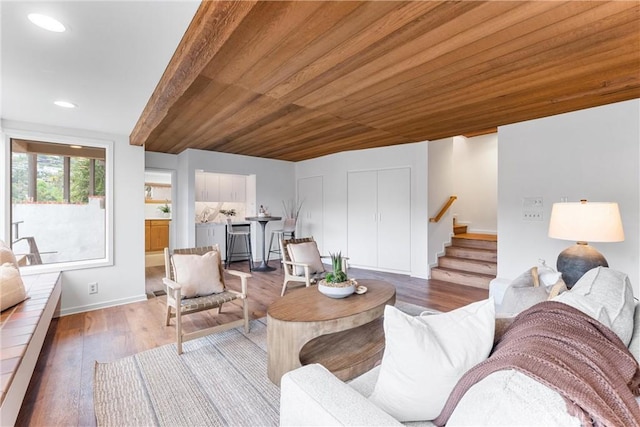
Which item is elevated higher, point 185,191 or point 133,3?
point 133,3

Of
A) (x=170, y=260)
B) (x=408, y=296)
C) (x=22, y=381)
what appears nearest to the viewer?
(x=22, y=381)

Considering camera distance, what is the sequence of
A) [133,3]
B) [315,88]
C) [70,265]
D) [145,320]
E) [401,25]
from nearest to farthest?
[133,3] → [401,25] → [315,88] → [145,320] → [70,265]

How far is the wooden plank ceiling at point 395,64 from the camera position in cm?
162

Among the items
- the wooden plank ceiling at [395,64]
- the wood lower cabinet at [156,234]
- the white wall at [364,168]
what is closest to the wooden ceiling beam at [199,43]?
the wooden plank ceiling at [395,64]

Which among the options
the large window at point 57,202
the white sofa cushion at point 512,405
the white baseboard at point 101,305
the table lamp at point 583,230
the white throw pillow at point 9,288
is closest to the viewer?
the white sofa cushion at point 512,405

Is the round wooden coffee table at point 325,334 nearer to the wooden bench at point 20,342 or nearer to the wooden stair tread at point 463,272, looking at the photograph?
the wooden bench at point 20,342

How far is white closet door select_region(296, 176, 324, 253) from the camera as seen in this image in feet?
21.2

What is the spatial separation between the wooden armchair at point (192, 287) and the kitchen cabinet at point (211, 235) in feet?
10.6

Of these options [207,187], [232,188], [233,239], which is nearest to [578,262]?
[233,239]

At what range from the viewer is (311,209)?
21.9 feet

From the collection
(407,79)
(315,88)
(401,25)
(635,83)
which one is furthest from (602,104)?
(315,88)

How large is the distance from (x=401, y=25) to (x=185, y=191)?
497 cm

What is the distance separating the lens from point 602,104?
3.11 m

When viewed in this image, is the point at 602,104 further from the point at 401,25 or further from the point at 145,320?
the point at 145,320
